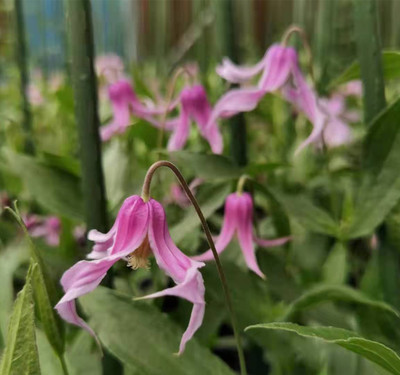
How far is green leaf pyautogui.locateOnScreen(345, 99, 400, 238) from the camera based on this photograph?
2.18ft

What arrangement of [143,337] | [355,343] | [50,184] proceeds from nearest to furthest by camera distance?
[355,343], [143,337], [50,184]

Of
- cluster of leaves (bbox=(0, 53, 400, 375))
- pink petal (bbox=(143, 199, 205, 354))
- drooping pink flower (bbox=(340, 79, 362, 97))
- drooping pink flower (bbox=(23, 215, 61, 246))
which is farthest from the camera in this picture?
drooping pink flower (bbox=(340, 79, 362, 97))

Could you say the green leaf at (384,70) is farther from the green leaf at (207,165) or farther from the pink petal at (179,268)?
the pink petal at (179,268)

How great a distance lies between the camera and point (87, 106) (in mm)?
621

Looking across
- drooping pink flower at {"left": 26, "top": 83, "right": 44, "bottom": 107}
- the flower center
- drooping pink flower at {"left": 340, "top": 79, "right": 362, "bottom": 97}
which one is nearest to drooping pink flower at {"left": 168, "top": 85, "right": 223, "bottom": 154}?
the flower center

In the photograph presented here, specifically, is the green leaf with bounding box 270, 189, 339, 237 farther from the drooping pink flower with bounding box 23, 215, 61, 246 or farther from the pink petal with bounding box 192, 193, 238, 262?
the drooping pink flower with bounding box 23, 215, 61, 246

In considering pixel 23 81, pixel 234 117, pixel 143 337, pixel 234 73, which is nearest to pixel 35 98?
pixel 23 81

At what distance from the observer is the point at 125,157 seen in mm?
923

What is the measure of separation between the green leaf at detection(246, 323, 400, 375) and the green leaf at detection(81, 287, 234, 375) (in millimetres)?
165

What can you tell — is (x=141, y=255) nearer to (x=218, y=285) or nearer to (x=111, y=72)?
(x=218, y=285)

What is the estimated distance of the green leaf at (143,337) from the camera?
0.57m

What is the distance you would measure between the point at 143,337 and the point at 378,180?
28 cm

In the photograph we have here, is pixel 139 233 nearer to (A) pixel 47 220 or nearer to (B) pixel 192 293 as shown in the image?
(B) pixel 192 293

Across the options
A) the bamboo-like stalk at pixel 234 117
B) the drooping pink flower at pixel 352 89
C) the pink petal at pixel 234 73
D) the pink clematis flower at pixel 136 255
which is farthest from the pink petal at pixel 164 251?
the drooping pink flower at pixel 352 89
